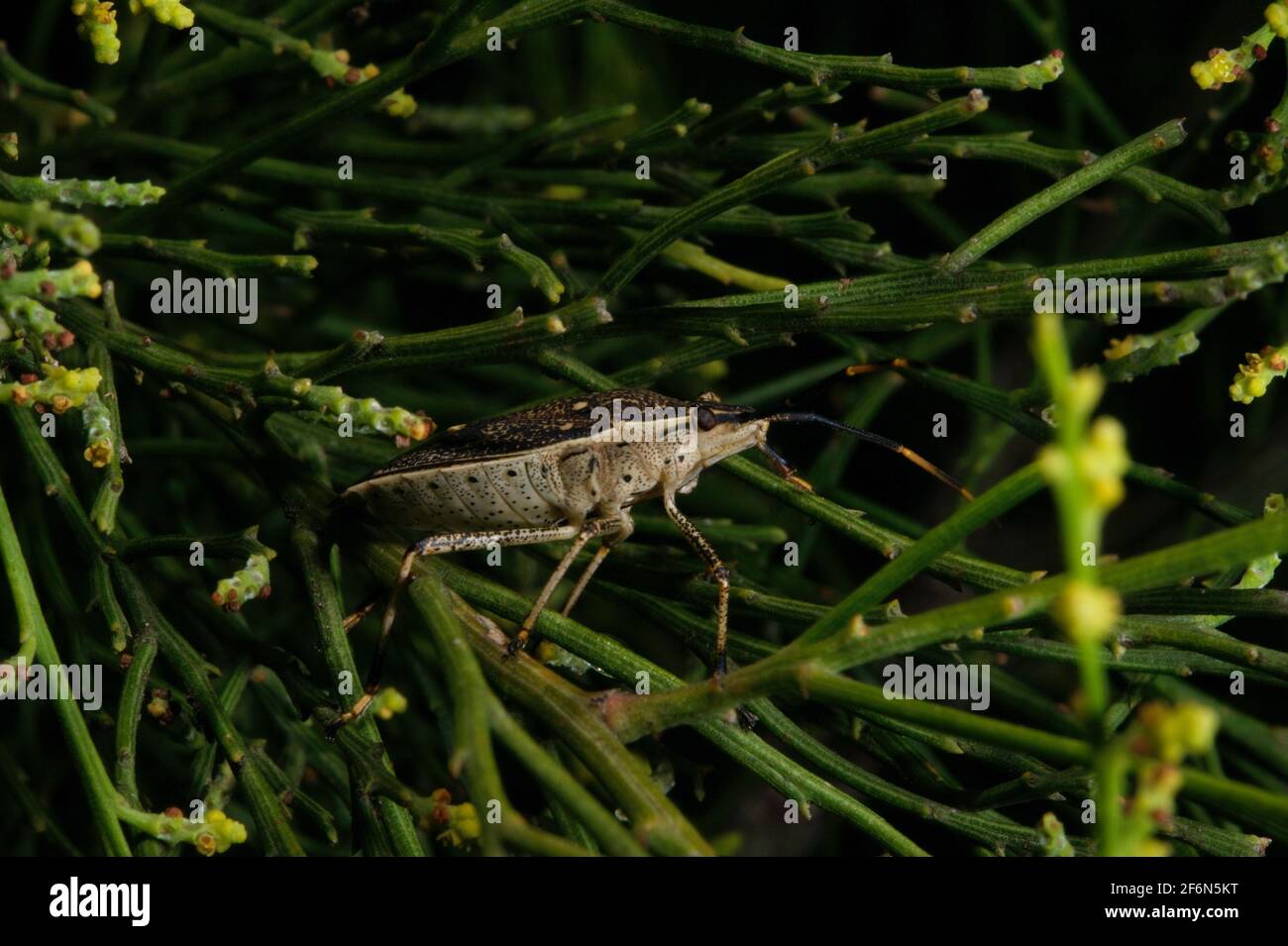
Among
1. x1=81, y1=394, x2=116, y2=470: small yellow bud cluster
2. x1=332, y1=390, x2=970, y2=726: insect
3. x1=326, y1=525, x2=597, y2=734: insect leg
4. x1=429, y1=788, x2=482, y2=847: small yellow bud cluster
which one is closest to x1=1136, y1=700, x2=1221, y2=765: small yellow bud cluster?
x1=429, y1=788, x2=482, y2=847: small yellow bud cluster

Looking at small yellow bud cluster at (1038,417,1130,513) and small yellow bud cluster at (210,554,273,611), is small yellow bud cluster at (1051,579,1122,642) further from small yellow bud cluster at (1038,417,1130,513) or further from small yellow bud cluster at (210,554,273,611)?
small yellow bud cluster at (210,554,273,611)

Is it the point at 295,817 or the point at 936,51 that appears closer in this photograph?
the point at 295,817

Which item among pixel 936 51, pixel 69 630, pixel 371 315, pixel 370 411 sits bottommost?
pixel 69 630

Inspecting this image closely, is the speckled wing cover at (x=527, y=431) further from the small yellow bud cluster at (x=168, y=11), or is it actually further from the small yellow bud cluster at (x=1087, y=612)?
the small yellow bud cluster at (x=1087, y=612)

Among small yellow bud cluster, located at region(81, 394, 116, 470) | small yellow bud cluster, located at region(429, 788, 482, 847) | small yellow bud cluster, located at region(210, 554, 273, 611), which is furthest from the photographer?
small yellow bud cluster, located at region(81, 394, 116, 470)

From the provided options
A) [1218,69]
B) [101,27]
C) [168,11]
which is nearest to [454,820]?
[168,11]

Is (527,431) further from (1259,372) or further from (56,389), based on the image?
(1259,372)

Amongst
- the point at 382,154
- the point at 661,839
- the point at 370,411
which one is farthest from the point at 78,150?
the point at 661,839
